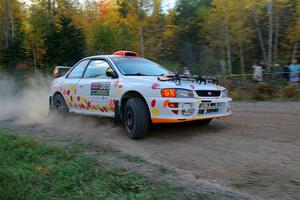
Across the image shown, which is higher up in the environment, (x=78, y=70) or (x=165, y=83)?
(x=78, y=70)

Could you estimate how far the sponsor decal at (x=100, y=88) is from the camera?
25.9ft

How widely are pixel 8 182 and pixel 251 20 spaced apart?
27.3 meters

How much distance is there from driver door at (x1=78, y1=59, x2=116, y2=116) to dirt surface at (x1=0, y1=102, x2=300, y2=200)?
1.49 feet

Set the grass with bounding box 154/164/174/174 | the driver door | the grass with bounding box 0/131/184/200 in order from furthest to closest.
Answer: the driver door, the grass with bounding box 154/164/174/174, the grass with bounding box 0/131/184/200

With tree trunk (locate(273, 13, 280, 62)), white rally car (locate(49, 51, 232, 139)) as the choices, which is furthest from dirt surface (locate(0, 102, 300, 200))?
tree trunk (locate(273, 13, 280, 62))

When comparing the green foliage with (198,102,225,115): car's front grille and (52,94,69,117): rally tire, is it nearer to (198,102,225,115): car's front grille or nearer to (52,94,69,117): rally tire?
(52,94,69,117): rally tire

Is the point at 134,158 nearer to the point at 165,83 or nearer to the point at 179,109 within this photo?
the point at 179,109

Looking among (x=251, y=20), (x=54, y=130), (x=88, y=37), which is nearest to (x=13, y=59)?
(x=88, y=37)

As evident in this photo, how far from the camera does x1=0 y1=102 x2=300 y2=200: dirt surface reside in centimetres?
464

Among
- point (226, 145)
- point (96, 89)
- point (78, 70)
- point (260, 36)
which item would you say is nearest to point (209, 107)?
point (226, 145)

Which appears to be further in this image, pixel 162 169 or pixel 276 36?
pixel 276 36

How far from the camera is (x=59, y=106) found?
9.63 metres

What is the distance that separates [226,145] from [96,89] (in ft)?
10.1

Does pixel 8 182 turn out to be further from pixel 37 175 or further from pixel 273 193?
pixel 273 193
